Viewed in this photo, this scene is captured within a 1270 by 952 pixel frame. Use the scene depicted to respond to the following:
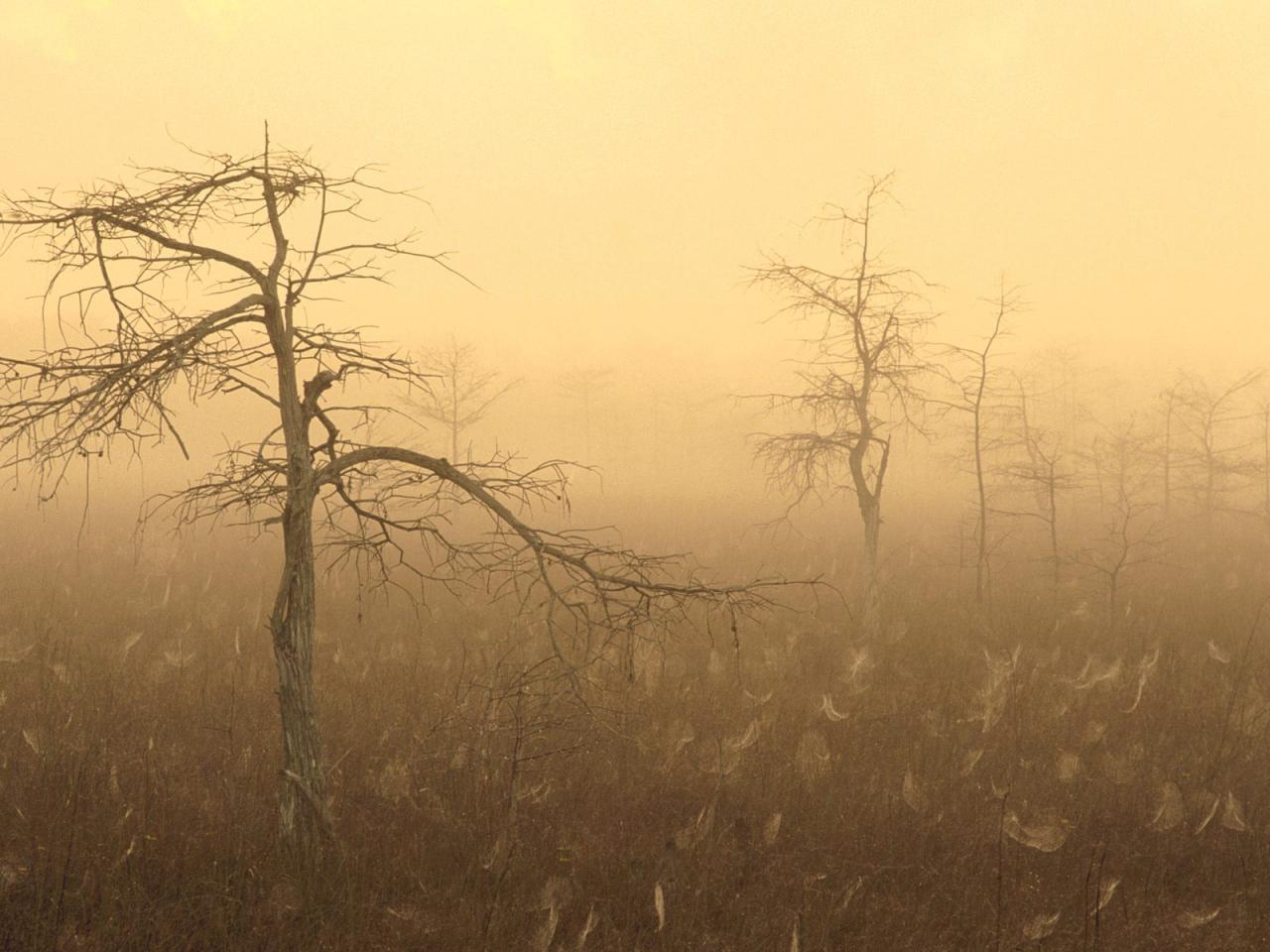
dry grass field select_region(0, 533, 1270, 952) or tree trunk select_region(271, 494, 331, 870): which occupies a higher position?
tree trunk select_region(271, 494, 331, 870)

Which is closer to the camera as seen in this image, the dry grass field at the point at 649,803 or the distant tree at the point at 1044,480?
the dry grass field at the point at 649,803

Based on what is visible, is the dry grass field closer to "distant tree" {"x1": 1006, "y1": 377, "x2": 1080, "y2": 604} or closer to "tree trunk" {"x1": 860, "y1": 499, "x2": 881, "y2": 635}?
"tree trunk" {"x1": 860, "y1": 499, "x2": 881, "y2": 635}

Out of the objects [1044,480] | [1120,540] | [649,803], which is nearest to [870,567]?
[1044,480]

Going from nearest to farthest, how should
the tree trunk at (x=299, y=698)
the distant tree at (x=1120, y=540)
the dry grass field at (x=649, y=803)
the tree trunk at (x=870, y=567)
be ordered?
the tree trunk at (x=299, y=698), the dry grass field at (x=649, y=803), the tree trunk at (x=870, y=567), the distant tree at (x=1120, y=540)

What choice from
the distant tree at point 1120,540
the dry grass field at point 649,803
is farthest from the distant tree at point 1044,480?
the dry grass field at point 649,803

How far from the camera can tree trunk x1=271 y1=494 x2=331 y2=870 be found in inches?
143

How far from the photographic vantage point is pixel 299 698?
3.69 m

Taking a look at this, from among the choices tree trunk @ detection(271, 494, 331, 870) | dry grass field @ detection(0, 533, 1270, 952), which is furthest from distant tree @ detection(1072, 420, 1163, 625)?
tree trunk @ detection(271, 494, 331, 870)

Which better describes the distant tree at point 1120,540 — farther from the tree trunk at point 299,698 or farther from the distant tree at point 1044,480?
the tree trunk at point 299,698

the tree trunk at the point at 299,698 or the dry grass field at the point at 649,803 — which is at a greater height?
the tree trunk at the point at 299,698

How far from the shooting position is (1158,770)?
6117mm

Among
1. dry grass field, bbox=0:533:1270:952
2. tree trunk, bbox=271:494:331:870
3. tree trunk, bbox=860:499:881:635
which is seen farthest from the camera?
tree trunk, bbox=860:499:881:635

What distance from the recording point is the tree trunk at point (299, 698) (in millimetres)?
3625

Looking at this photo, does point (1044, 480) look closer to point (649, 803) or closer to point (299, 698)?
point (649, 803)
